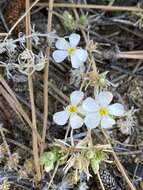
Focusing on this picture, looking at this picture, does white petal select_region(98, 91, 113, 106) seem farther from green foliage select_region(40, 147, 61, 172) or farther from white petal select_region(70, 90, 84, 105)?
green foliage select_region(40, 147, 61, 172)

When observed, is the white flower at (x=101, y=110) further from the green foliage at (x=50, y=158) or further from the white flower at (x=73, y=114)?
the green foliage at (x=50, y=158)

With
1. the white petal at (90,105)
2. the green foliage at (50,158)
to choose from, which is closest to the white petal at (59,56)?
the white petal at (90,105)

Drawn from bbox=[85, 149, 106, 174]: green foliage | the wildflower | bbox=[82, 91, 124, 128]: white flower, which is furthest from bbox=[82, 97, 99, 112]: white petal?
the wildflower

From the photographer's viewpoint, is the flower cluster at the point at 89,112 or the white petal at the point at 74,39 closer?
the flower cluster at the point at 89,112

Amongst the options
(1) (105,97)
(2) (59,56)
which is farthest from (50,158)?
(2) (59,56)

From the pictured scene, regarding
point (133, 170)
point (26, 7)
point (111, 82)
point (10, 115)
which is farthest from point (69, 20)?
point (133, 170)

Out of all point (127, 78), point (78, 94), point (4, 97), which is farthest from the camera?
point (127, 78)

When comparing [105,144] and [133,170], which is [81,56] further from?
[133,170]

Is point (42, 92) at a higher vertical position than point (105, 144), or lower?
higher
